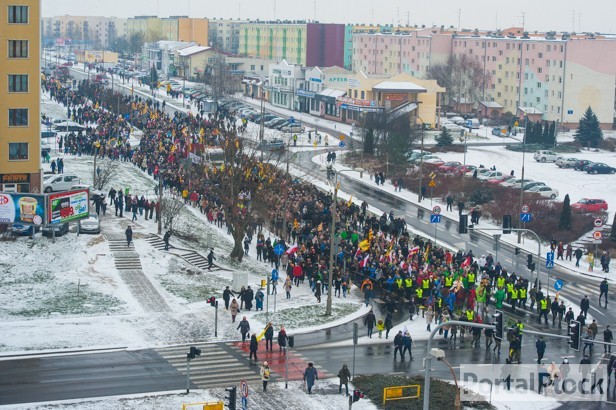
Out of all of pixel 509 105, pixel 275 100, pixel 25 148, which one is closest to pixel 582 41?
pixel 509 105

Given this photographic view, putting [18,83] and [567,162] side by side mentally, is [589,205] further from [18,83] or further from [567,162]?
[18,83]

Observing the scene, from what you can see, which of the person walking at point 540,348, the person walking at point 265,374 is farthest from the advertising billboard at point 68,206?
the person walking at point 540,348

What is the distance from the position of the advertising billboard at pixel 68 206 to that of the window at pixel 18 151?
7.90 m

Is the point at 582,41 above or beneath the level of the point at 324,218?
above

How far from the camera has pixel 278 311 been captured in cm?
4403

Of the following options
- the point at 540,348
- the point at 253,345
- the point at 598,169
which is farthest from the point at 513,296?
the point at 598,169

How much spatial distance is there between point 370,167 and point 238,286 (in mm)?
42018

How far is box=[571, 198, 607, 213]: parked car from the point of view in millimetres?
69812

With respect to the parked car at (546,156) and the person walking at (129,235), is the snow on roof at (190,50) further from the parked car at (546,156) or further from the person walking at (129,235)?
the person walking at (129,235)

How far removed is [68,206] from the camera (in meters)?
51.2

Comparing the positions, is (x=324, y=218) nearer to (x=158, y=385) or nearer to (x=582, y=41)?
(x=158, y=385)

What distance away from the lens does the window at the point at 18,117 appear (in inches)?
2277

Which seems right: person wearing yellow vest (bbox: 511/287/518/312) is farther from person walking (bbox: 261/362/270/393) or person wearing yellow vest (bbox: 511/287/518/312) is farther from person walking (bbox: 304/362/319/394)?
person walking (bbox: 261/362/270/393)

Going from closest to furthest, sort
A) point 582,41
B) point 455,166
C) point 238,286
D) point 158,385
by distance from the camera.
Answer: point 158,385 < point 238,286 < point 455,166 < point 582,41
